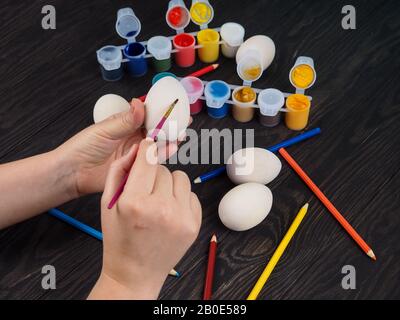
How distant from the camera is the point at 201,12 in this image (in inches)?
45.8

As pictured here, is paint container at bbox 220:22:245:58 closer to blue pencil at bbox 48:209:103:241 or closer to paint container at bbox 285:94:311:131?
paint container at bbox 285:94:311:131

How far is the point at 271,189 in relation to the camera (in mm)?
954

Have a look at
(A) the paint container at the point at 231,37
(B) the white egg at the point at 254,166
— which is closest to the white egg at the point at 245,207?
(B) the white egg at the point at 254,166

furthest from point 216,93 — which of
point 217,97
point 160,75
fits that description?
point 160,75

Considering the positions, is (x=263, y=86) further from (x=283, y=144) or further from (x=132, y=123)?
(x=132, y=123)

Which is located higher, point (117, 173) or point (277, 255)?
point (117, 173)

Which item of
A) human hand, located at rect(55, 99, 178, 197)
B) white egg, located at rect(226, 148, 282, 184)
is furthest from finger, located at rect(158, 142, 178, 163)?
white egg, located at rect(226, 148, 282, 184)

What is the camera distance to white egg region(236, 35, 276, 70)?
109cm

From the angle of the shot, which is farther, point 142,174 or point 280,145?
point 280,145

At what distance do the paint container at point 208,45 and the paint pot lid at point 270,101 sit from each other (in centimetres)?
16

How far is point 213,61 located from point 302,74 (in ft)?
0.68

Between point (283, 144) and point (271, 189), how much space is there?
10 centimetres

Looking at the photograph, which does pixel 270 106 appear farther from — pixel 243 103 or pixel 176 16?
pixel 176 16
